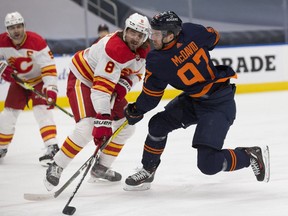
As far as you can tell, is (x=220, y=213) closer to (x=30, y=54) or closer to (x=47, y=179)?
(x=47, y=179)

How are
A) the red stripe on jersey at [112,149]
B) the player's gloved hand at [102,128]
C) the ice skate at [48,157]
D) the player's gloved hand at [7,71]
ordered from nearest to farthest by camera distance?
1. the player's gloved hand at [102,128]
2. the red stripe on jersey at [112,149]
3. the ice skate at [48,157]
4. the player's gloved hand at [7,71]

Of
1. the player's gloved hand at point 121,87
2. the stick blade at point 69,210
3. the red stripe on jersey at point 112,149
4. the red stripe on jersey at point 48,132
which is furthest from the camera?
the red stripe on jersey at point 48,132

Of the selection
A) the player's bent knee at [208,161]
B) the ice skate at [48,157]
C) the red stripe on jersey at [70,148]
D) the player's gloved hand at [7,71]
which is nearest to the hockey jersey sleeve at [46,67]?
the player's gloved hand at [7,71]

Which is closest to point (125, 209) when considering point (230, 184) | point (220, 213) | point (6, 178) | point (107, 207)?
point (107, 207)

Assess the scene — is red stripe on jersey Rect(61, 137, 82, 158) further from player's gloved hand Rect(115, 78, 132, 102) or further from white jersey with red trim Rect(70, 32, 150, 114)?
player's gloved hand Rect(115, 78, 132, 102)

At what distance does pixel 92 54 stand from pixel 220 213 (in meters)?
1.23

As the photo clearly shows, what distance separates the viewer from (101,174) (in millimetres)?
3805

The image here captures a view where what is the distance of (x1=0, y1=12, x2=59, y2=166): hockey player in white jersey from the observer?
4613 millimetres

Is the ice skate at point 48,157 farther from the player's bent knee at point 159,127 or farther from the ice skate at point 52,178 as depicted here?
the player's bent knee at point 159,127

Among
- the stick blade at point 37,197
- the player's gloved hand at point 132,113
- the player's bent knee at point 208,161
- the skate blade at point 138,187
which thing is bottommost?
the skate blade at point 138,187

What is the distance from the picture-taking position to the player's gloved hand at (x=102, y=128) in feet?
11.1

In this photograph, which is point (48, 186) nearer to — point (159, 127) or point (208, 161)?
point (159, 127)

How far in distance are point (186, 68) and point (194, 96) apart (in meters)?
0.19

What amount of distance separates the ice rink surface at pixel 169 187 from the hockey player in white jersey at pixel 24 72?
0.22m
